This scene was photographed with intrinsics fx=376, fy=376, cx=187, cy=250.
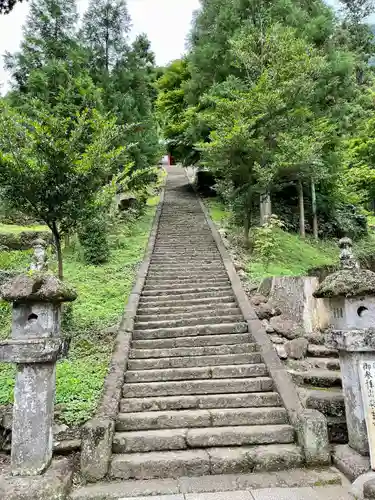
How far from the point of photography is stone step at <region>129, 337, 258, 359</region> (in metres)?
6.25

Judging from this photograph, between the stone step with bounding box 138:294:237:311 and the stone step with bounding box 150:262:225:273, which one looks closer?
the stone step with bounding box 138:294:237:311

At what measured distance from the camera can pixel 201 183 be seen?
2233 centimetres

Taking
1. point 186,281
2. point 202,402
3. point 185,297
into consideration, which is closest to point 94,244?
point 186,281

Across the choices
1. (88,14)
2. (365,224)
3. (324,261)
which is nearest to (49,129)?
(324,261)

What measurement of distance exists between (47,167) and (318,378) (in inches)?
226

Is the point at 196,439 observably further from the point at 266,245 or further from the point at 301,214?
the point at 301,214

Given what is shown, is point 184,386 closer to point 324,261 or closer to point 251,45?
point 324,261

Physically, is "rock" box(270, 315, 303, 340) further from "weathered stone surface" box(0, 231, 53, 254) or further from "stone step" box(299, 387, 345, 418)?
"weathered stone surface" box(0, 231, 53, 254)

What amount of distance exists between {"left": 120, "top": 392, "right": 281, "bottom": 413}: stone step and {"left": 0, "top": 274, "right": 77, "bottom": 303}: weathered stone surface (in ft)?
6.66

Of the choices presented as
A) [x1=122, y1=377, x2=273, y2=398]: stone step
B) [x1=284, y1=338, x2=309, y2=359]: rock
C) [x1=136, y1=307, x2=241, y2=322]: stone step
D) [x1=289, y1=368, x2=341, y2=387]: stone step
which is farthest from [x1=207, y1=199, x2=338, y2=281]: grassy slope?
[x1=122, y1=377, x2=273, y2=398]: stone step

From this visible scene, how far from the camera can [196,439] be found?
4.55m

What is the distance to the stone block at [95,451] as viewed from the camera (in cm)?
404

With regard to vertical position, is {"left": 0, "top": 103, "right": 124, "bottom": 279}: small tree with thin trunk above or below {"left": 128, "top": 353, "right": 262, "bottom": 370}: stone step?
above

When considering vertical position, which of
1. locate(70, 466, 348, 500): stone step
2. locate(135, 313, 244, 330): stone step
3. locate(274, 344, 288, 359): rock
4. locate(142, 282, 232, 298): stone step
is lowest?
locate(70, 466, 348, 500): stone step
